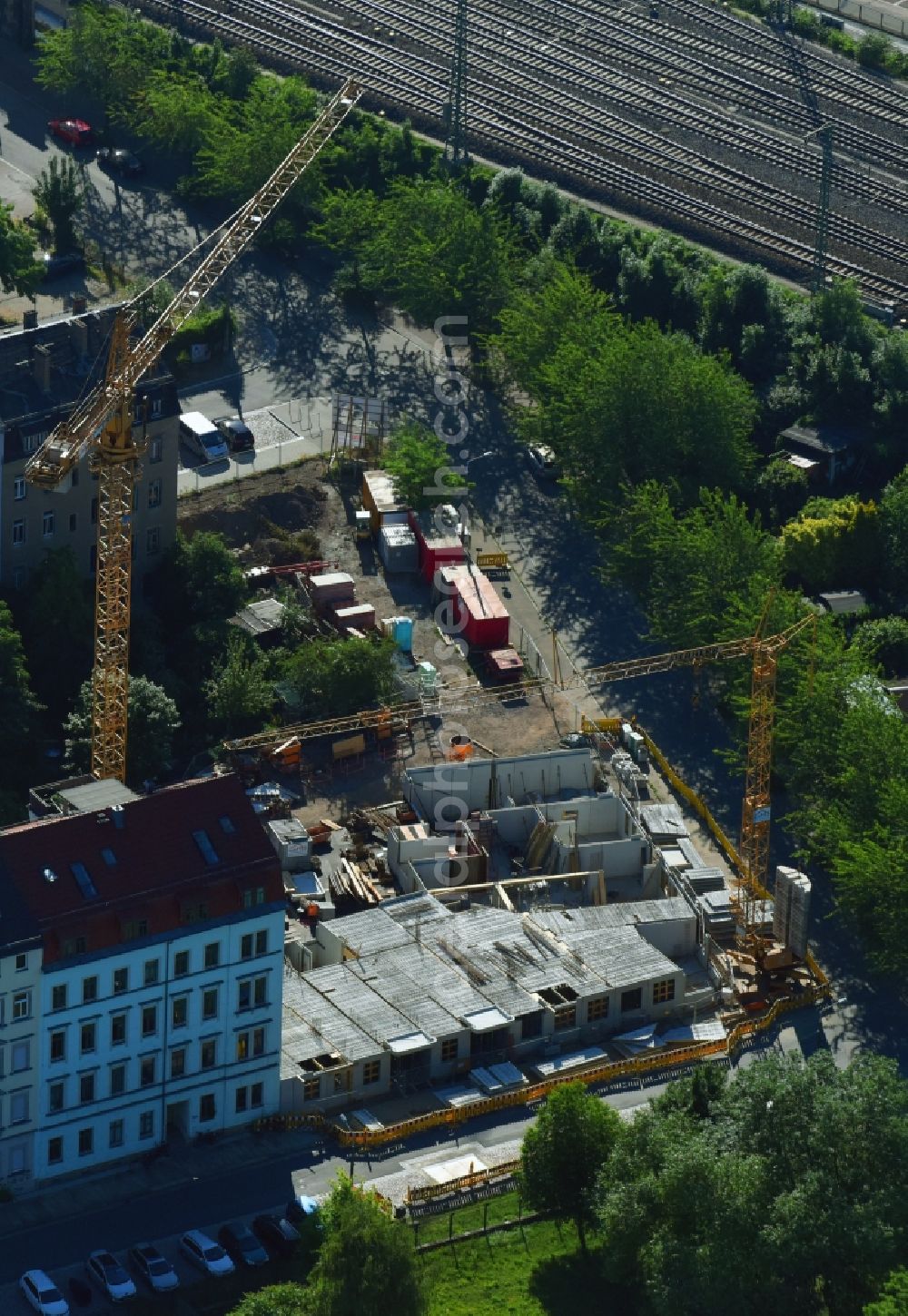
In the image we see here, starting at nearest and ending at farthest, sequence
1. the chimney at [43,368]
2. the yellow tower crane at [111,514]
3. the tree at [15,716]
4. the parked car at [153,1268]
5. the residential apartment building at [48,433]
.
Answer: the parked car at [153,1268] → the yellow tower crane at [111,514] → the tree at [15,716] → the residential apartment building at [48,433] → the chimney at [43,368]


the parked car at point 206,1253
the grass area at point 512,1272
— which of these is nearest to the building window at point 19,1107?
the parked car at point 206,1253

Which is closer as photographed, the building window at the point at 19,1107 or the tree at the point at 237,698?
the building window at the point at 19,1107

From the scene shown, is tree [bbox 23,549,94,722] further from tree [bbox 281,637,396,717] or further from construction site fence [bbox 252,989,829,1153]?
construction site fence [bbox 252,989,829,1153]

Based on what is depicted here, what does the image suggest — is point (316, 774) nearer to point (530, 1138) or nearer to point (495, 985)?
point (495, 985)

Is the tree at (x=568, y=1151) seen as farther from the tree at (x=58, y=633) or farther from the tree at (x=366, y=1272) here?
the tree at (x=58, y=633)

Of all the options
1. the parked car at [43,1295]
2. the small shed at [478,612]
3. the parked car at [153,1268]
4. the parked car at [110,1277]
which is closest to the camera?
the parked car at [43,1295]

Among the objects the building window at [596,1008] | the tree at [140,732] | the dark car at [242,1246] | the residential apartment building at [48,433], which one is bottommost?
the dark car at [242,1246]

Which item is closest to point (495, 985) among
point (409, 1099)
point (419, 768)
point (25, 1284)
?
point (409, 1099)

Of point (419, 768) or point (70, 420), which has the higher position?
point (70, 420)
